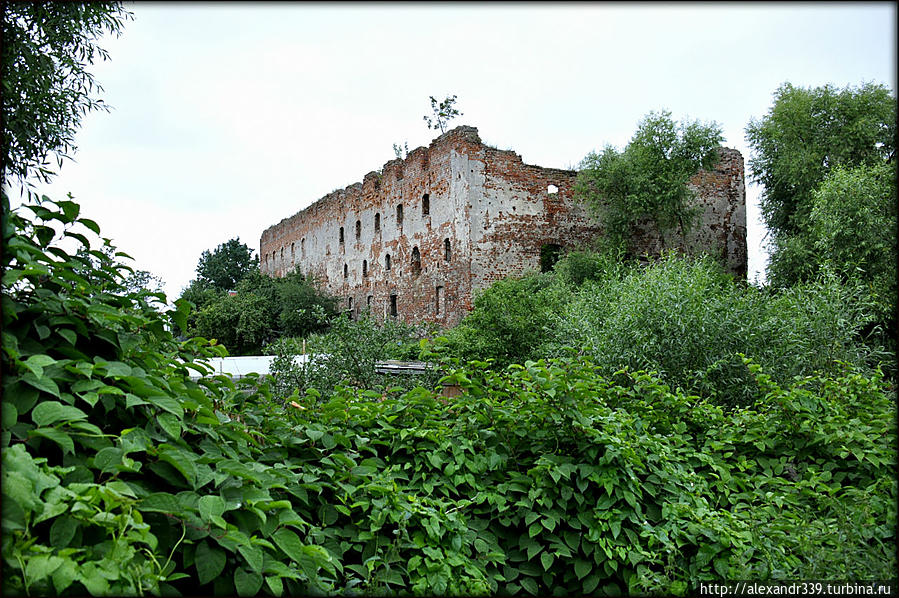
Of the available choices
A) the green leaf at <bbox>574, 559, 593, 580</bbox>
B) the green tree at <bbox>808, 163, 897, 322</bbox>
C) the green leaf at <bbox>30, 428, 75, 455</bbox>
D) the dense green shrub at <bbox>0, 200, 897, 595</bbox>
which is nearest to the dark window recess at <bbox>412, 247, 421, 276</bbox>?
the green tree at <bbox>808, 163, 897, 322</bbox>

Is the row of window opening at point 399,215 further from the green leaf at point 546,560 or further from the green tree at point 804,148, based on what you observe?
the green leaf at point 546,560

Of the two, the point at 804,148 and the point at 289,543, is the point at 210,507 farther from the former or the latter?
the point at 804,148

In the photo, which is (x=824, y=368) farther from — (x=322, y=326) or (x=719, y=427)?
(x=322, y=326)

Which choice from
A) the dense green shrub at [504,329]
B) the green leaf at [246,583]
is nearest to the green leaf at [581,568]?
the green leaf at [246,583]

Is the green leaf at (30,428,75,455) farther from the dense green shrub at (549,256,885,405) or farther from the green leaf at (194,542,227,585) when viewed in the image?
the dense green shrub at (549,256,885,405)

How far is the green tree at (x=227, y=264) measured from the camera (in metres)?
50.1

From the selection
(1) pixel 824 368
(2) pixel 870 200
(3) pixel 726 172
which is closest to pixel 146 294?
(1) pixel 824 368

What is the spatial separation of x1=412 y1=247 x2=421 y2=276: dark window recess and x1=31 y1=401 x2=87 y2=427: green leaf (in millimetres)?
19356

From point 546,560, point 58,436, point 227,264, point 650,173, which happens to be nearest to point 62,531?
point 58,436

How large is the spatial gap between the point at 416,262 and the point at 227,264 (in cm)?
3475

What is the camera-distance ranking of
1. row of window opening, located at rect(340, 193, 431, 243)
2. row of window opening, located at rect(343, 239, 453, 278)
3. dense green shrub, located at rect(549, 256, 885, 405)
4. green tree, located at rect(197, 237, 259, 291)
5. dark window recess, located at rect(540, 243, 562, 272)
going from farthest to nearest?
green tree, located at rect(197, 237, 259, 291), row of window opening, located at rect(340, 193, 431, 243), row of window opening, located at rect(343, 239, 453, 278), dark window recess, located at rect(540, 243, 562, 272), dense green shrub, located at rect(549, 256, 885, 405)

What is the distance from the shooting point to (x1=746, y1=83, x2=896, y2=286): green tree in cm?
1736

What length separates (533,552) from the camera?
9.53 feet

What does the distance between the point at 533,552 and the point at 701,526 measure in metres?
0.93
